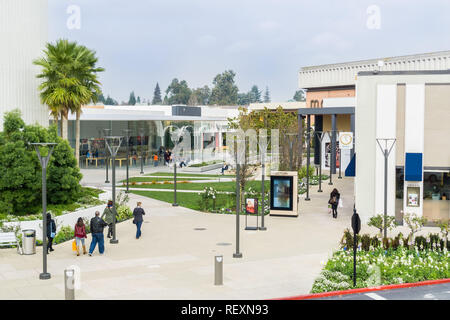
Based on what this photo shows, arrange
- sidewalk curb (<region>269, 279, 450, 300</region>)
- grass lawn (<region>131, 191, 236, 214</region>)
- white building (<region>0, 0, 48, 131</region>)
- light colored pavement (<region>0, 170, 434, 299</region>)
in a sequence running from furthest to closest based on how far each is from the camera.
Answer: grass lawn (<region>131, 191, 236, 214</region>), white building (<region>0, 0, 48, 131</region>), light colored pavement (<region>0, 170, 434, 299</region>), sidewalk curb (<region>269, 279, 450, 300</region>)

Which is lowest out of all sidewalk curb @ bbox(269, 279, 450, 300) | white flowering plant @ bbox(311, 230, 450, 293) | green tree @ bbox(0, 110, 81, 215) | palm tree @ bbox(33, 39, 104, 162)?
sidewalk curb @ bbox(269, 279, 450, 300)

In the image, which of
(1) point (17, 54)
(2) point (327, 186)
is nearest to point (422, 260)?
(1) point (17, 54)

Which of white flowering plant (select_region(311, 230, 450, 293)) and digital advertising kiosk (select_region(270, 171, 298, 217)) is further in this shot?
digital advertising kiosk (select_region(270, 171, 298, 217))

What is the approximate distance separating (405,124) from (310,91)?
55211 millimetres

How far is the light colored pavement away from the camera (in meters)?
16.8

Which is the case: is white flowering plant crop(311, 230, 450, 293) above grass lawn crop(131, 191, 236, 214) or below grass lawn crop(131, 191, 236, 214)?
below

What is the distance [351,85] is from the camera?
7794 centimetres

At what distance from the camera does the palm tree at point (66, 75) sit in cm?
3600

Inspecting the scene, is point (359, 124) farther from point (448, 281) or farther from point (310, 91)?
point (310, 91)

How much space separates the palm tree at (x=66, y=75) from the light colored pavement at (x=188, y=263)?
11.1m

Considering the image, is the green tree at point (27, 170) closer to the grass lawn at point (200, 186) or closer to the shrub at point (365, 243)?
the shrub at point (365, 243)

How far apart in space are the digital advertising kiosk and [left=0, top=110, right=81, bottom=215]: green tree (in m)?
10.4

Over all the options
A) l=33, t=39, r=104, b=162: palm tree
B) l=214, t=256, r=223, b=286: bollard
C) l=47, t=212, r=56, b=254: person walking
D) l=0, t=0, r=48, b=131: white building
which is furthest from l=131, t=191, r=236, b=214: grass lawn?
l=214, t=256, r=223, b=286: bollard

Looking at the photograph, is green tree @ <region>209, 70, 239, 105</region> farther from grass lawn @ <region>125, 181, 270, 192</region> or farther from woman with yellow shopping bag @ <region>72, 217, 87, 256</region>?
woman with yellow shopping bag @ <region>72, 217, 87, 256</region>
